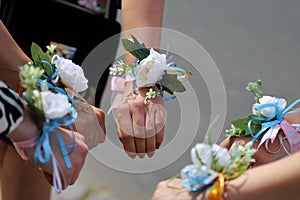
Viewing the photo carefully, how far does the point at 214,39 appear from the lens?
9.45 ft

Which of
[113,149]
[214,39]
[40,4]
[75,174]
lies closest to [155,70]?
[113,149]

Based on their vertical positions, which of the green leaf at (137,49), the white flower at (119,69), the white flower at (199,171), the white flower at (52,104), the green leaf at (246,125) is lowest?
the white flower at (199,171)

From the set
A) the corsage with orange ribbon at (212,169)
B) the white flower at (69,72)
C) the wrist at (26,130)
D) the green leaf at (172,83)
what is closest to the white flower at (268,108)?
the green leaf at (172,83)

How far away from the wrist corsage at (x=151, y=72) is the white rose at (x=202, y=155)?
0.37 m

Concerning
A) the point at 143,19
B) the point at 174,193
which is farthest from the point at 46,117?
the point at 143,19

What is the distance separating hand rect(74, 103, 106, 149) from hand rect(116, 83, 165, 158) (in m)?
0.05

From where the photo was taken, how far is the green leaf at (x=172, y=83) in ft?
4.11

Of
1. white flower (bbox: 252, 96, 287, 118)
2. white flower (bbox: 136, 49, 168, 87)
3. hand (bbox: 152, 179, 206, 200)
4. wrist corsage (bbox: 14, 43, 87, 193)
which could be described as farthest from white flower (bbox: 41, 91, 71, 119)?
white flower (bbox: 252, 96, 287, 118)

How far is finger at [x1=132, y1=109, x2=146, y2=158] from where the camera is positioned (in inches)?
49.4

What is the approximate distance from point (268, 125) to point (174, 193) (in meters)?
0.34

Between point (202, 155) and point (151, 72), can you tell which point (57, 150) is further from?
point (151, 72)

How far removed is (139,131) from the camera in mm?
1256

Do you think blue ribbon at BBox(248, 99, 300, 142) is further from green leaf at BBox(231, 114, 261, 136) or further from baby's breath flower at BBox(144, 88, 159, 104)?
baby's breath flower at BBox(144, 88, 159, 104)

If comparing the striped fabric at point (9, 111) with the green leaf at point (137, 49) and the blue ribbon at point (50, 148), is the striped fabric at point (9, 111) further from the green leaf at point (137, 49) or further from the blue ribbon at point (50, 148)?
the green leaf at point (137, 49)
